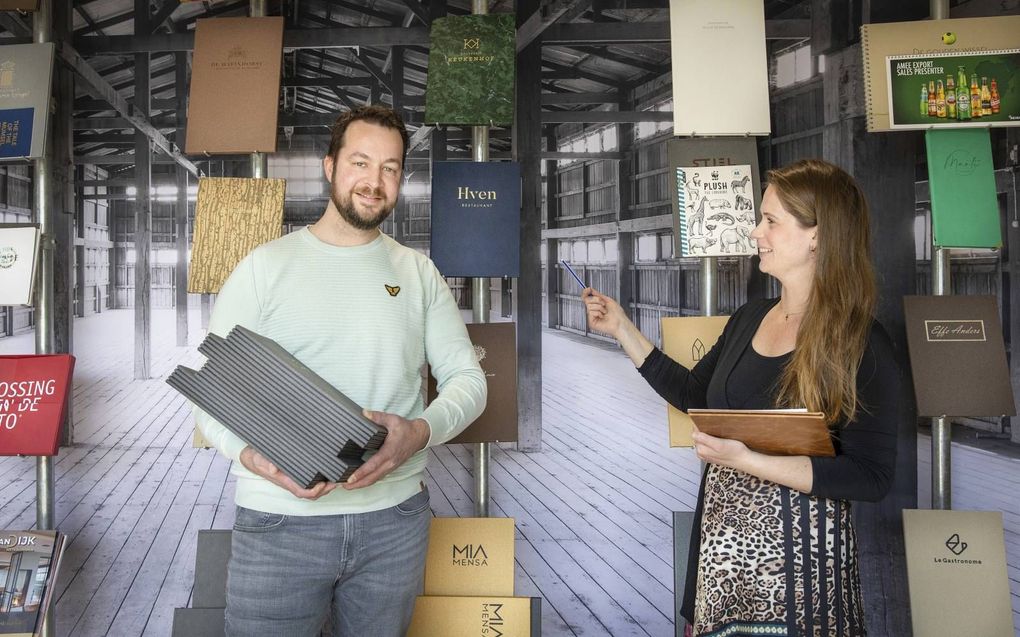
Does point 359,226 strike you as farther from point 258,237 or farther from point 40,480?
point 40,480

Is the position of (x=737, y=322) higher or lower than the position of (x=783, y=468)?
higher

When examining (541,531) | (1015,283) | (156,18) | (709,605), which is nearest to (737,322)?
(709,605)

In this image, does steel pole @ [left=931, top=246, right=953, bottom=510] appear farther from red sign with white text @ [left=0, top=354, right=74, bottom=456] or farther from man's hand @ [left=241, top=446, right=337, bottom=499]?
red sign with white text @ [left=0, top=354, right=74, bottom=456]

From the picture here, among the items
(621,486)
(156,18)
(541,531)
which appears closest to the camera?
(541,531)

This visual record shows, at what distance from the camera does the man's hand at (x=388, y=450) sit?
1.44 m

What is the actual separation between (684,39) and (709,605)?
5.29ft

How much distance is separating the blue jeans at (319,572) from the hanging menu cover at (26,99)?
146cm

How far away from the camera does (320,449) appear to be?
4.60 ft

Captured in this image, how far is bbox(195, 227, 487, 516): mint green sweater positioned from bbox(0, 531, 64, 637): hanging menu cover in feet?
3.11

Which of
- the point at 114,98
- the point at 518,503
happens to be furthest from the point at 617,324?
the point at 114,98

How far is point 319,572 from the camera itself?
1.57m

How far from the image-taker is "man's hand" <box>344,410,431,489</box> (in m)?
1.44

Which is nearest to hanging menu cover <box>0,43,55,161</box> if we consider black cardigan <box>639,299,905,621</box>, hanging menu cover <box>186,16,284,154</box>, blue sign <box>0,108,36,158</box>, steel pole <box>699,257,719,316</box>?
blue sign <box>0,108,36,158</box>

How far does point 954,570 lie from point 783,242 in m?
1.43
